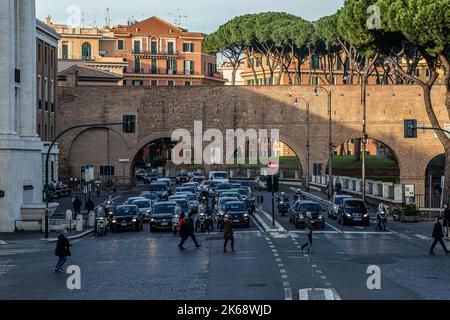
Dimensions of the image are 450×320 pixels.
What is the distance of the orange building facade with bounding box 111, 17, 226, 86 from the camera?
15688 centimetres

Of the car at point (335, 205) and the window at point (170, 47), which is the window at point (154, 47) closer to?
the window at point (170, 47)

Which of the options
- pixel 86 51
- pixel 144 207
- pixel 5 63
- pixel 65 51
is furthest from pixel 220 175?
pixel 65 51

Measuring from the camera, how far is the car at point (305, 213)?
1948 inches

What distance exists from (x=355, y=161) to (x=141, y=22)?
60.1 m

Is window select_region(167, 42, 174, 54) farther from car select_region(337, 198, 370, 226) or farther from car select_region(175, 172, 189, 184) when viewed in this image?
car select_region(337, 198, 370, 226)

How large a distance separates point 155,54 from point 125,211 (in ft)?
357

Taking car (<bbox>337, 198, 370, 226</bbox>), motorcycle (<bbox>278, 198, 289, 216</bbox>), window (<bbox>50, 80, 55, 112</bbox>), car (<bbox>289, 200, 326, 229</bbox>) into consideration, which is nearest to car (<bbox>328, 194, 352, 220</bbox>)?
car (<bbox>337, 198, 370, 226</bbox>)

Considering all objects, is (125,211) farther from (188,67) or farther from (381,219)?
(188,67)

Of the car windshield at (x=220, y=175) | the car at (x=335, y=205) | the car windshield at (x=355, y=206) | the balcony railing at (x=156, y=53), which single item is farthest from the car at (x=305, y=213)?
the balcony railing at (x=156, y=53)

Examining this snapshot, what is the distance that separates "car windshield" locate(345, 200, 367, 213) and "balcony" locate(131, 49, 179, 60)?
351 feet

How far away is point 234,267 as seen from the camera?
32031 mm

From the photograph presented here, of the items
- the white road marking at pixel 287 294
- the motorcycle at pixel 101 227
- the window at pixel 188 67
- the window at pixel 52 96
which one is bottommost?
the white road marking at pixel 287 294

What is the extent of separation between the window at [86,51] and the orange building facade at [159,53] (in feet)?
20.8
